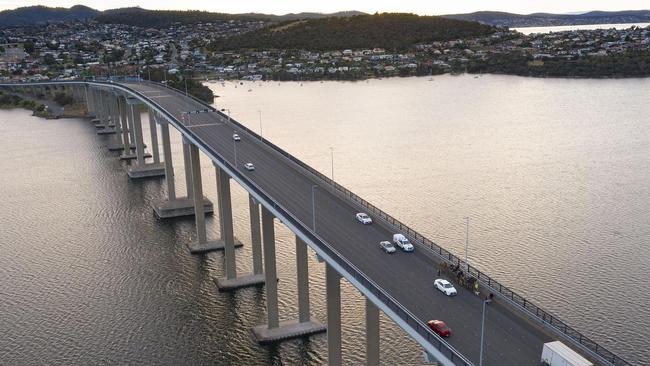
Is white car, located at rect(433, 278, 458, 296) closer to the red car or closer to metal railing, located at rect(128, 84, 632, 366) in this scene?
metal railing, located at rect(128, 84, 632, 366)

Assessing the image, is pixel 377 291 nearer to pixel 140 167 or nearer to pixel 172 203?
pixel 172 203

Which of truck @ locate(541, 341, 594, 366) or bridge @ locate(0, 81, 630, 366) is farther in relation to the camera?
bridge @ locate(0, 81, 630, 366)

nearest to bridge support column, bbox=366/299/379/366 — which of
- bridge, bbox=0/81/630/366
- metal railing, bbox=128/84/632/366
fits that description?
bridge, bbox=0/81/630/366

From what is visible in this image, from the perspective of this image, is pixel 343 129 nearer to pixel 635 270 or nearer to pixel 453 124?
pixel 453 124

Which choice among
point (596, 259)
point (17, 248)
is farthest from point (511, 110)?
point (17, 248)

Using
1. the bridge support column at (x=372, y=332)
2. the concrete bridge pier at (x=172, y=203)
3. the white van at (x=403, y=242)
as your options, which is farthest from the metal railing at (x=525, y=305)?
the concrete bridge pier at (x=172, y=203)
